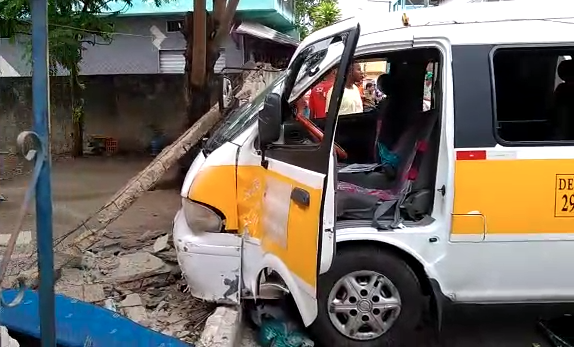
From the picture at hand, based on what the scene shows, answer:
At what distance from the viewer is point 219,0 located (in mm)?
A: 9570

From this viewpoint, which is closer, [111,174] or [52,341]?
[52,341]

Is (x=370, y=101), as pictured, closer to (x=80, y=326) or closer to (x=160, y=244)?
(x=160, y=244)

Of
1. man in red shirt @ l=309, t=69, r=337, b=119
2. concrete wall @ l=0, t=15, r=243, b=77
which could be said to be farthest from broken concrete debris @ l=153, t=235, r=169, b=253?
concrete wall @ l=0, t=15, r=243, b=77

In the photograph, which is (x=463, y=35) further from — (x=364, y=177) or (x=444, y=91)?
(x=364, y=177)

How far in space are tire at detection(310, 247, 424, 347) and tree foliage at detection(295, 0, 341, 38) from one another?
22.6 meters

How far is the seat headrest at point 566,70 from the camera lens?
466 cm

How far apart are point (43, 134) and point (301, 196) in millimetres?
1463

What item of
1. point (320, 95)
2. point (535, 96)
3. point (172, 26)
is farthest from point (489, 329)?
point (172, 26)

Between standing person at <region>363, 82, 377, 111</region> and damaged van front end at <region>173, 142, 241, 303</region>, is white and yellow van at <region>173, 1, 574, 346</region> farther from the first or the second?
standing person at <region>363, 82, 377, 111</region>

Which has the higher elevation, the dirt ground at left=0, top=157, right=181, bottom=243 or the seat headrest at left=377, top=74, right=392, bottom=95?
the seat headrest at left=377, top=74, right=392, bottom=95

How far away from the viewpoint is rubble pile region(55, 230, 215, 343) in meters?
4.61

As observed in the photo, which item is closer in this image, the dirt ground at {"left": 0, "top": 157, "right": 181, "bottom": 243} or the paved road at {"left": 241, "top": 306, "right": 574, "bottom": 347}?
the paved road at {"left": 241, "top": 306, "right": 574, "bottom": 347}

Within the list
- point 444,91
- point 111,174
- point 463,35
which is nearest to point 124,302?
point 444,91

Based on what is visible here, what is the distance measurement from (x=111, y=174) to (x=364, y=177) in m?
7.64
